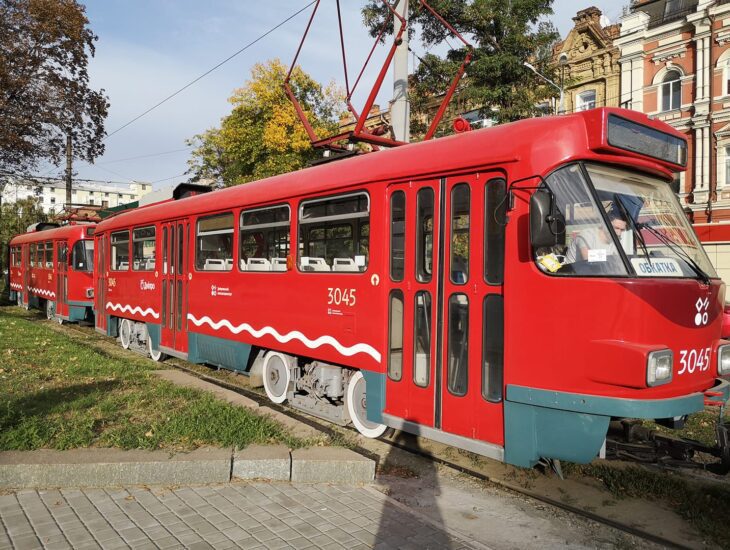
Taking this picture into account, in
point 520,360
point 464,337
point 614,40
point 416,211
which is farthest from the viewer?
point 614,40

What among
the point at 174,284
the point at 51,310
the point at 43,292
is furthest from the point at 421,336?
the point at 43,292

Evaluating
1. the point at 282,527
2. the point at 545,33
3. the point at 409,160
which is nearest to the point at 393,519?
the point at 282,527

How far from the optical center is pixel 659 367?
13.8 ft

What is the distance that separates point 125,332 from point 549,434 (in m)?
10.6

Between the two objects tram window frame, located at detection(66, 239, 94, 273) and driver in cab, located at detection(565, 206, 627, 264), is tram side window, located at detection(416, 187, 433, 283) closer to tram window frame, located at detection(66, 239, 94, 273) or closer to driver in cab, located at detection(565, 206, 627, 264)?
driver in cab, located at detection(565, 206, 627, 264)

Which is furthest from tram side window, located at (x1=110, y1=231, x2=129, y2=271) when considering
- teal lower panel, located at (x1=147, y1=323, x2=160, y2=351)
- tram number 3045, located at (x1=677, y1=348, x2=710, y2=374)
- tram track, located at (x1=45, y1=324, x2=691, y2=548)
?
tram number 3045, located at (x1=677, y1=348, x2=710, y2=374)

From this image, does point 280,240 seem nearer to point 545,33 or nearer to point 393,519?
point 393,519

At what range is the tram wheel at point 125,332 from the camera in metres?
12.8

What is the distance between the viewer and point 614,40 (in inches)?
1100

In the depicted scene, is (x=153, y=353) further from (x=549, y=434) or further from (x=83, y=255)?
(x=549, y=434)

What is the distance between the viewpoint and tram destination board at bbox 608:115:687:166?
185 inches

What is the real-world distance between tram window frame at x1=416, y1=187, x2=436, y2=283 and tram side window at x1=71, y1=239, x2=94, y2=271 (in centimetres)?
1379

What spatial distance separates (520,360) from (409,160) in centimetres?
219

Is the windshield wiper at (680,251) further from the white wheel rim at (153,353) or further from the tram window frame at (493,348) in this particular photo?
the white wheel rim at (153,353)
